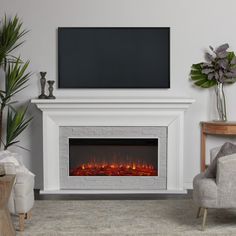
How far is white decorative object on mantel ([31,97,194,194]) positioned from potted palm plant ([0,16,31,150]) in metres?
0.32

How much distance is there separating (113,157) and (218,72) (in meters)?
1.75

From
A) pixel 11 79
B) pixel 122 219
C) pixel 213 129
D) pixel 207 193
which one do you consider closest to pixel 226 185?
pixel 207 193

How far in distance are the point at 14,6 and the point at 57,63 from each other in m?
0.93

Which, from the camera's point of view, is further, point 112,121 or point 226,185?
point 112,121

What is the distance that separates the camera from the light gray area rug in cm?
486

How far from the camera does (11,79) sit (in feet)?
21.5

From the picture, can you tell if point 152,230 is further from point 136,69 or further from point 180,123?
point 136,69

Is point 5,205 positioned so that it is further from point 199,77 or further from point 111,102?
point 199,77

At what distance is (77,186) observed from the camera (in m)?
6.83

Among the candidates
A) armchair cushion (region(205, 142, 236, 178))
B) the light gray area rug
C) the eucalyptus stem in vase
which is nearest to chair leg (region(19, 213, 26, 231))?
the light gray area rug

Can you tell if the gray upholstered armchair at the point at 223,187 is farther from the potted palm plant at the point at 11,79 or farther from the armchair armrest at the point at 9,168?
the potted palm plant at the point at 11,79

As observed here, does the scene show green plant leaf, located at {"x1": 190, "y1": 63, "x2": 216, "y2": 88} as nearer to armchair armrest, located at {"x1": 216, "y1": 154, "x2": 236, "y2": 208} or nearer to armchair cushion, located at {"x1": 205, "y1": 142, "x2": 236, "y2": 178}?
armchair cushion, located at {"x1": 205, "y1": 142, "x2": 236, "y2": 178}

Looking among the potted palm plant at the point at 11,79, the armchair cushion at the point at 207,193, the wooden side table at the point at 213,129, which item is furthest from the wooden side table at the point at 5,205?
the wooden side table at the point at 213,129

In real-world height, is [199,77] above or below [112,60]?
below
